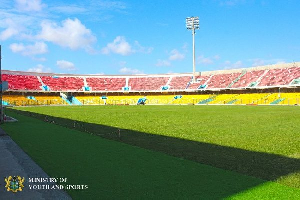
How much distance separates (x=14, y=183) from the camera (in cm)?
458

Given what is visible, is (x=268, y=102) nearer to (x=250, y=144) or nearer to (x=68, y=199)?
(x=250, y=144)

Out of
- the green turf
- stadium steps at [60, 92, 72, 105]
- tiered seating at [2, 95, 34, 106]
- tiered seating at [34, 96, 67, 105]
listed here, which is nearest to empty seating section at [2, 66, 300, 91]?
stadium steps at [60, 92, 72, 105]

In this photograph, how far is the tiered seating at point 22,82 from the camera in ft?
212

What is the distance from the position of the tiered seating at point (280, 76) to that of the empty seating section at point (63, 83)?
44.0 meters

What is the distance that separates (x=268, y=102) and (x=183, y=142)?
1853 inches

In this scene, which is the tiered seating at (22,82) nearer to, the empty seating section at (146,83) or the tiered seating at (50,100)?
the tiered seating at (50,100)

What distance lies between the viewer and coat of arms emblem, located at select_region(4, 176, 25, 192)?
4457 millimetres

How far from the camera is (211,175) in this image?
210 inches

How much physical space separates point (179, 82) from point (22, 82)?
124ft

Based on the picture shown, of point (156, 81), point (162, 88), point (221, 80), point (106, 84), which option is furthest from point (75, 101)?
point (221, 80)

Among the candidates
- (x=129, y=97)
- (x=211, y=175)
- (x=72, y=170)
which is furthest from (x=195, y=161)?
(x=129, y=97)

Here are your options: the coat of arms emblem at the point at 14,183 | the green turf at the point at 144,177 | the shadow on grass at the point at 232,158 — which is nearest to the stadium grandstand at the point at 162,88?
the shadow on grass at the point at 232,158

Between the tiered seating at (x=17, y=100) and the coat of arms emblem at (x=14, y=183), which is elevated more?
the tiered seating at (x=17, y=100)

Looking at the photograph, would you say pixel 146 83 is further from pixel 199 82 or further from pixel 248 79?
pixel 248 79
